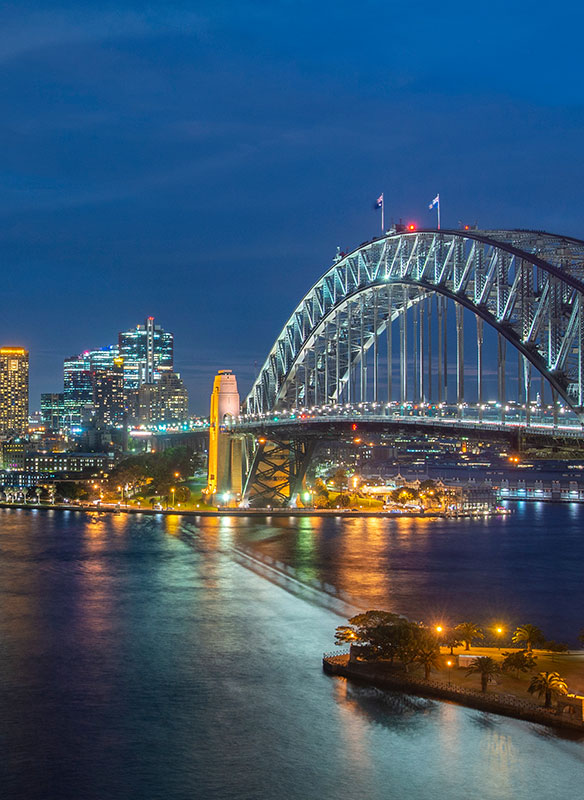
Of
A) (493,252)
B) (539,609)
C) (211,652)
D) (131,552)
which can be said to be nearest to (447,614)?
(539,609)

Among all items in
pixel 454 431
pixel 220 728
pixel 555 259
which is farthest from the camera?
pixel 454 431

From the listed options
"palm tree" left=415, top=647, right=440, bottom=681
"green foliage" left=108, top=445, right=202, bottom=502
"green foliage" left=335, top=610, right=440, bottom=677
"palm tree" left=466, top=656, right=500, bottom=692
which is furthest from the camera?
"green foliage" left=108, top=445, right=202, bottom=502

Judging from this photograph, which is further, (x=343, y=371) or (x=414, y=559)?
(x=343, y=371)

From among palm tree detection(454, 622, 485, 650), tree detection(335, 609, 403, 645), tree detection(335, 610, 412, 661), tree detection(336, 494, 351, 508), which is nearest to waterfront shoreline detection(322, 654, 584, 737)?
tree detection(335, 610, 412, 661)

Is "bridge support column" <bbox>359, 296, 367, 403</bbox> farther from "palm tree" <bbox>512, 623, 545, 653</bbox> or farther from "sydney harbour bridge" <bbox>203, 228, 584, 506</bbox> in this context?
"palm tree" <bbox>512, 623, 545, 653</bbox>

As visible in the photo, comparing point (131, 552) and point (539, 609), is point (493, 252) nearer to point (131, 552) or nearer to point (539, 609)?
point (539, 609)

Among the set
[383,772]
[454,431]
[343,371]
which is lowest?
[383,772]

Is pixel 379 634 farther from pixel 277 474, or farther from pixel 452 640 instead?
pixel 277 474

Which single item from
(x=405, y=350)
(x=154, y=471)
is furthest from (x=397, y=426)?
(x=154, y=471)
